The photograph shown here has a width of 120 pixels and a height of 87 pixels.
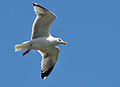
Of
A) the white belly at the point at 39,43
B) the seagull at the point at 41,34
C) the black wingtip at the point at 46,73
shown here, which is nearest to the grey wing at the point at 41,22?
the seagull at the point at 41,34

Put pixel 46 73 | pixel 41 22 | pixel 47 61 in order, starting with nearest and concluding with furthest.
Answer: pixel 41 22
pixel 46 73
pixel 47 61

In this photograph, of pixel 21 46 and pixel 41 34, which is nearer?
pixel 21 46

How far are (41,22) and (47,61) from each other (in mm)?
2098

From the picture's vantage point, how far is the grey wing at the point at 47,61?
50.5ft

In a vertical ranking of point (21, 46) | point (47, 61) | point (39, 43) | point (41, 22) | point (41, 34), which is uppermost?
point (41, 22)

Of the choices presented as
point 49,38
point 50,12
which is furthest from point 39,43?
point 50,12

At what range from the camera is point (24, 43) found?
46.6 feet

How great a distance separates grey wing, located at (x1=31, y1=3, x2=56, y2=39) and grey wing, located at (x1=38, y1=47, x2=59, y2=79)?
3.57ft

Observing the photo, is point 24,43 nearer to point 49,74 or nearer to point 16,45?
point 16,45

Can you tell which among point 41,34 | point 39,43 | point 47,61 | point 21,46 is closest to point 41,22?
point 41,34

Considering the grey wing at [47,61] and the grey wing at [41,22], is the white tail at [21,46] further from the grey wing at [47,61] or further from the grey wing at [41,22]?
the grey wing at [47,61]

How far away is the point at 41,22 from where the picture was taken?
46.6ft

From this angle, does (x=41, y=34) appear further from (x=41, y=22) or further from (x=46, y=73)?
(x=46, y=73)

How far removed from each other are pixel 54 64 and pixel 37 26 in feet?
6.66
